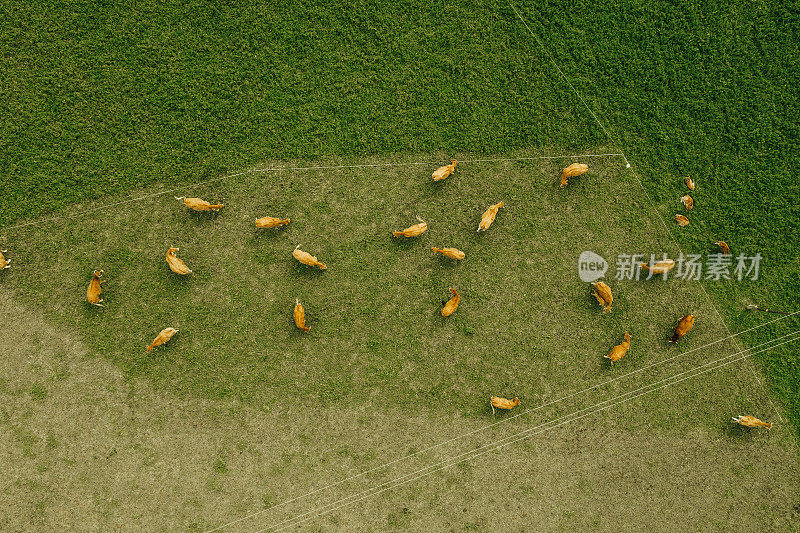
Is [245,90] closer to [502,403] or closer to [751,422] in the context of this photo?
[502,403]

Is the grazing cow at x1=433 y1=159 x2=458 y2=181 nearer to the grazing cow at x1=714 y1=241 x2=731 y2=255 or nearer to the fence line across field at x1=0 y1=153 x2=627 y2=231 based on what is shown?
the fence line across field at x1=0 y1=153 x2=627 y2=231

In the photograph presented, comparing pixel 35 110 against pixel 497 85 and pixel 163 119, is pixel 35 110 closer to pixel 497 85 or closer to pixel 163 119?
pixel 163 119

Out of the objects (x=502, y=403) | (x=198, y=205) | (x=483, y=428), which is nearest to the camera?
(x=198, y=205)

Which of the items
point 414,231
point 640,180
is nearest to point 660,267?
point 640,180

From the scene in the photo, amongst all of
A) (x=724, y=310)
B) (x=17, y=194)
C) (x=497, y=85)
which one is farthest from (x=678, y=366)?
(x=17, y=194)

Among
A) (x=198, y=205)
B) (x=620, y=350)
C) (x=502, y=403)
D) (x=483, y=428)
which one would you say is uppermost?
(x=198, y=205)

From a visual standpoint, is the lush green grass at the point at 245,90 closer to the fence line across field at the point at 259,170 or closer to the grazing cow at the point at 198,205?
the fence line across field at the point at 259,170

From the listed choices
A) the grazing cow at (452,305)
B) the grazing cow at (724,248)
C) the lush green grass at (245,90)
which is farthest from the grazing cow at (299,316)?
the grazing cow at (724,248)
